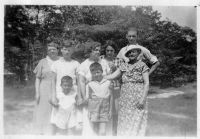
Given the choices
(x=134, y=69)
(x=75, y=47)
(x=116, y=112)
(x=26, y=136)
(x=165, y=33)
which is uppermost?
(x=165, y=33)

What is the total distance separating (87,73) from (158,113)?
0.97 meters

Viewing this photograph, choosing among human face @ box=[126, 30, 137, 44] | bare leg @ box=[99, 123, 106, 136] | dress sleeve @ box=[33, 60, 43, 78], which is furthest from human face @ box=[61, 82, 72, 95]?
human face @ box=[126, 30, 137, 44]

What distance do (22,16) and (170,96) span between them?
1828mm

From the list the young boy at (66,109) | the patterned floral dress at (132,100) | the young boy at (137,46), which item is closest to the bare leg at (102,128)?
the patterned floral dress at (132,100)

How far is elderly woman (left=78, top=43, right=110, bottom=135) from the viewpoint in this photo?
230cm

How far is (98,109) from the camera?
7.39 ft

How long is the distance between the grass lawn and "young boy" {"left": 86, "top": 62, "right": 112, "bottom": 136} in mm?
575

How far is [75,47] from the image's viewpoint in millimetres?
2508

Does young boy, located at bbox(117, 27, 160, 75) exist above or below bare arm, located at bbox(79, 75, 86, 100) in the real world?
above

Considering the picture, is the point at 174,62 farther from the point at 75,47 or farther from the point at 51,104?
the point at 51,104

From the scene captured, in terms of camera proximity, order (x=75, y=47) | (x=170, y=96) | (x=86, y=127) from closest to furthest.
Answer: (x=86, y=127) < (x=75, y=47) < (x=170, y=96)

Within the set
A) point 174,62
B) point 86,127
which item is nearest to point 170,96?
point 174,62

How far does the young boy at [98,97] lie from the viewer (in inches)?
88.8

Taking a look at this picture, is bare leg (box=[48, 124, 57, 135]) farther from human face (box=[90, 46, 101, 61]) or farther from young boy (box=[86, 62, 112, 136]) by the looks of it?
human face (box=[90, 46, 101, 61])
